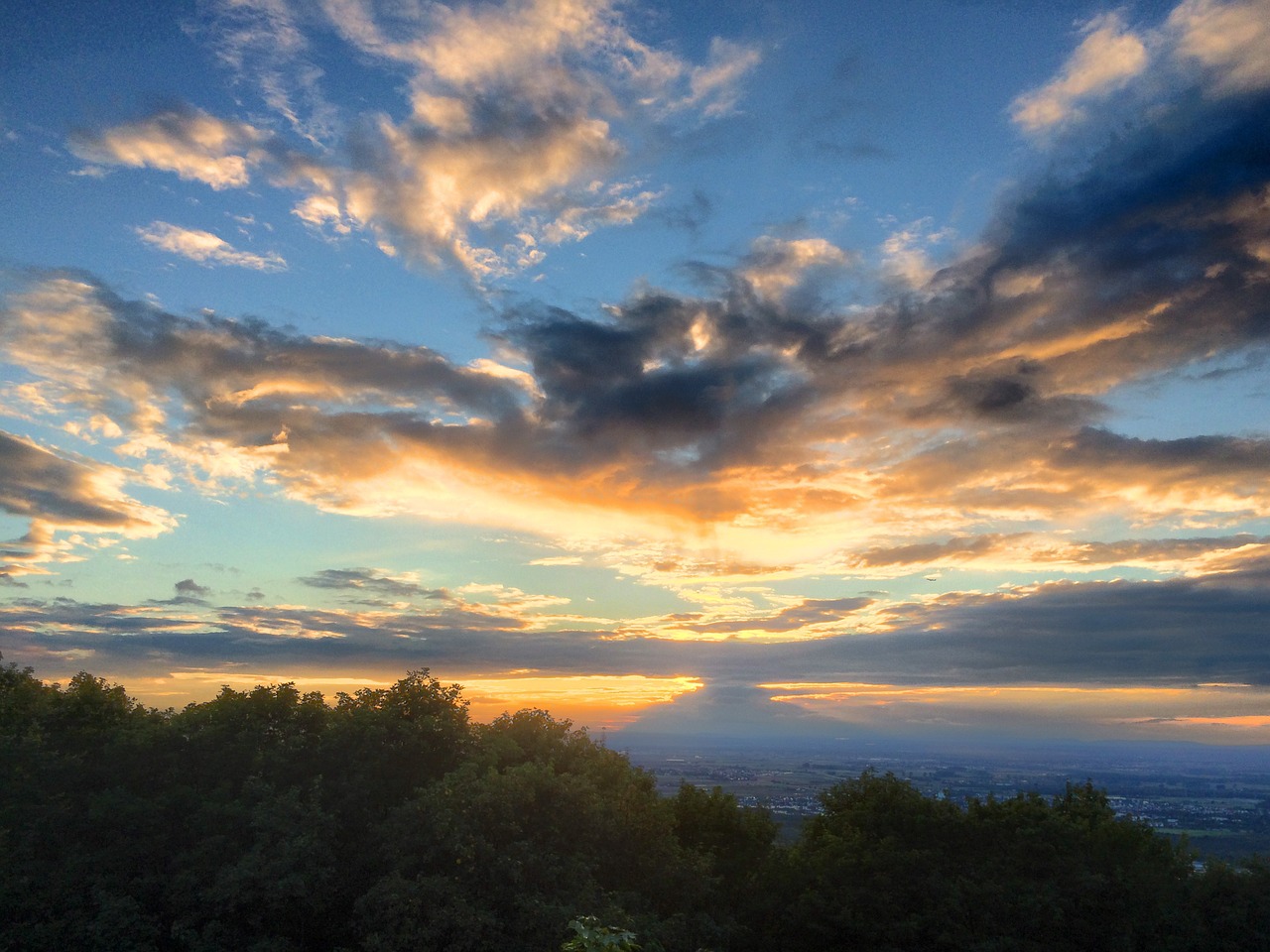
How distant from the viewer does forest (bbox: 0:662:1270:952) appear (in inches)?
1068

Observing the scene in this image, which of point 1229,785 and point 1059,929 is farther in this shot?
point 1229,785

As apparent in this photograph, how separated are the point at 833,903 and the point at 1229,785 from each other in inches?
6227

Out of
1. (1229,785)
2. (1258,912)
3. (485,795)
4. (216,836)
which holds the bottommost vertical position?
(1229,785)

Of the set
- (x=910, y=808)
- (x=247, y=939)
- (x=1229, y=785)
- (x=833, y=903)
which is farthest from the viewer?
(x=1229, y=785)

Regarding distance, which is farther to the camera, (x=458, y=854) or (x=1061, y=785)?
(x=1061, y=785)

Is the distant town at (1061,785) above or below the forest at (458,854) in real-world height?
below

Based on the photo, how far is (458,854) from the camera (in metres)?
28.7

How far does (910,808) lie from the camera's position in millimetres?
37406

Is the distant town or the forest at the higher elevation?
the forest

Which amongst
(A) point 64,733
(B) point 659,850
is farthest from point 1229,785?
(A) point 64,733

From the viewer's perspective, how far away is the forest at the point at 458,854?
27125 millimetres

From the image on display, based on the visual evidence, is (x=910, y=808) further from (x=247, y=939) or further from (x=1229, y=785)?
(x=1229, y=785)

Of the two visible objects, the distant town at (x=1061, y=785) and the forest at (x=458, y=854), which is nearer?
the forest at (x=458, y=854)

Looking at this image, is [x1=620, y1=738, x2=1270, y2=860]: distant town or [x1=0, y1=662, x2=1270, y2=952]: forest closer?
[x1=0, y1=662, x2=1270, y2=952]: forest
